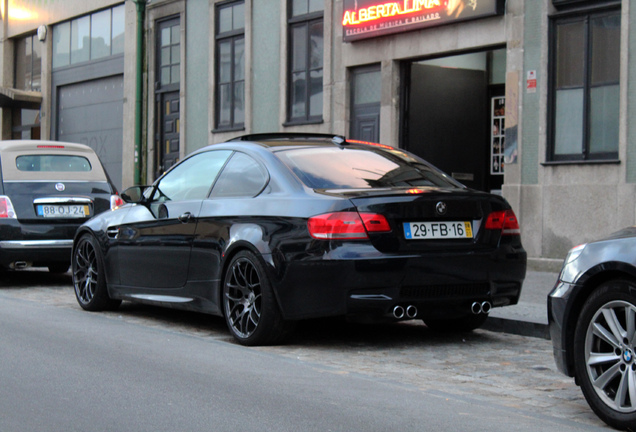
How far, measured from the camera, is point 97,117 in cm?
2669

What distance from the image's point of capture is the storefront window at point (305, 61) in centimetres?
1862

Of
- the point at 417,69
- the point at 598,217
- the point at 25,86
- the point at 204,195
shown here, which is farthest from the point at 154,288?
the point at 25,86

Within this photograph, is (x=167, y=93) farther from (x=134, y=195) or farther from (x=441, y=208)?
(x=441, y=208)

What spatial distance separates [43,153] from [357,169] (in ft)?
20.0

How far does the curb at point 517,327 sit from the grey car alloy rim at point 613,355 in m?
3.09

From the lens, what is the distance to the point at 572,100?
44.7 ft

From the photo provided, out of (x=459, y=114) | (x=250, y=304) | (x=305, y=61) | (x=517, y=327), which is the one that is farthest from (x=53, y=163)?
(x=459, y=114)

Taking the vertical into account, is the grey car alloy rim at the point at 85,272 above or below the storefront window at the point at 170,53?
below

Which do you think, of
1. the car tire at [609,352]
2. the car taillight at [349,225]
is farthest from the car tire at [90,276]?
the car tire at [609,352]

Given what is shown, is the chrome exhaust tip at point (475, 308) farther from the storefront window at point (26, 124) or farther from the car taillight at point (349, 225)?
the storefront window at point (26, 124)

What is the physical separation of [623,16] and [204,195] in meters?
7.18

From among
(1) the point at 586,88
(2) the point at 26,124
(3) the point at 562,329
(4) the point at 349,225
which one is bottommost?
(3) the point at 562,329

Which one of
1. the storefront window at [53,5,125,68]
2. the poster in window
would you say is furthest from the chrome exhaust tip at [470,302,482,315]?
the storefront window at [53,5,125,68]

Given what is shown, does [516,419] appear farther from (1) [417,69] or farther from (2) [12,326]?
(1) [417,69]
